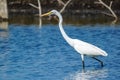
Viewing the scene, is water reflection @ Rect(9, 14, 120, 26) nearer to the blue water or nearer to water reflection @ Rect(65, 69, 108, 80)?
the blue water

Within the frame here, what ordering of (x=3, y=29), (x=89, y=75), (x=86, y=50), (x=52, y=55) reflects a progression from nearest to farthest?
(x=89, y=75)
(x=86, y=50)
(x=52, y=55)
(x=3, y=29)

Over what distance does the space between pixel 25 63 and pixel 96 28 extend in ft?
42.6

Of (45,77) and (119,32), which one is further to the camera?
(119,32)

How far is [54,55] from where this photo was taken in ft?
66.9

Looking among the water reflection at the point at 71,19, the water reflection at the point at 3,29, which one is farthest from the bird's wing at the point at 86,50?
the water reflection at the point at 71,19

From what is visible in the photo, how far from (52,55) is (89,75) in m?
4.03

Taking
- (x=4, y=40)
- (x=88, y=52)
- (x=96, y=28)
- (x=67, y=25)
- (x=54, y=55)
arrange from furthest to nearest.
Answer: (x=67, y=25), (x=96, y=28), (x=4, y=40), (x=54, y=55), (x=88, y=52)

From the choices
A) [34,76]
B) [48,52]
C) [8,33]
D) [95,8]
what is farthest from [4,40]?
[95,8]

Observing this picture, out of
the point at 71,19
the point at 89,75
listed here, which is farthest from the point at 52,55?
the point at 71,19

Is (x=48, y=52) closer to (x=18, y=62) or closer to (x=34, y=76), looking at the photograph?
(x=18, y=62)

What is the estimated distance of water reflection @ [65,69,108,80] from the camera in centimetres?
1606

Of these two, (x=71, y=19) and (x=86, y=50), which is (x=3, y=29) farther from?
(x=86, y=50)

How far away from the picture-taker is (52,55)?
2044cm

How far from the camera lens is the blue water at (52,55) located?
54.3ft
